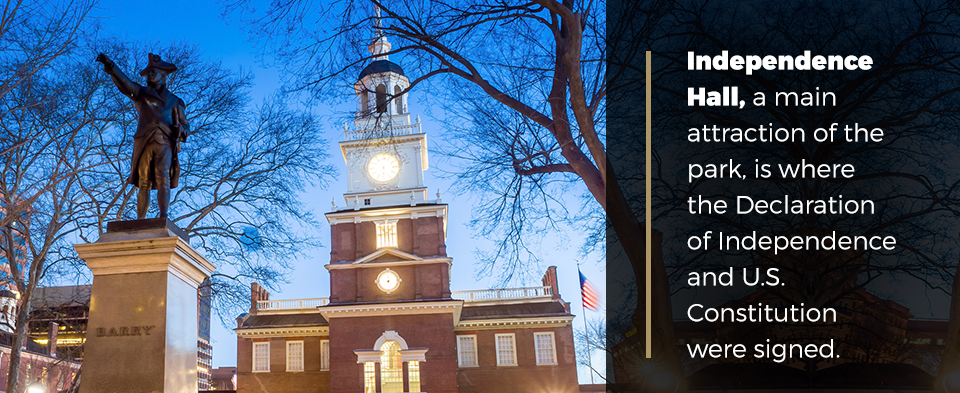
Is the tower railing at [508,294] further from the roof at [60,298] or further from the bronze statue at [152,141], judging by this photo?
the bronze statue at [152,141]

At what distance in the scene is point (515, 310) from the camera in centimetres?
4172

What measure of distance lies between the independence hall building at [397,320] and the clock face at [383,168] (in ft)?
0.22

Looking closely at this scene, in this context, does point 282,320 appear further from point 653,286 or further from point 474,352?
point 653,286

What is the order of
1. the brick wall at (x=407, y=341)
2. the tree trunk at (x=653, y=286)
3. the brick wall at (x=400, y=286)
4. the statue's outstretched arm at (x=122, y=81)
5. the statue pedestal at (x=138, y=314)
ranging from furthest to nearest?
the brick wall at (x=400, y=286), the brick wall at (x=407, y=341), the tree trunk at (x=653, y=286), the statue's outstretched arm at (x=122, y=81), the statue pedestal at (x=138, y=314)

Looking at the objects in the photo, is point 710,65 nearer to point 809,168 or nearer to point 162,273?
point 809,168

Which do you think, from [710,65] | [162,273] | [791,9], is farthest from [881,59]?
[162,273]

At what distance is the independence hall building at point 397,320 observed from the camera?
36.9 m

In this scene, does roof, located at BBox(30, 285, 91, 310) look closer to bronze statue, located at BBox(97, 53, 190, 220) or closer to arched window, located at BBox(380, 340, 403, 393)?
bronze statue, located at BBox(97, 53, 190, 220)

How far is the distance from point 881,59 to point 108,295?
42.9 feet

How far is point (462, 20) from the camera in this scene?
10188 mm

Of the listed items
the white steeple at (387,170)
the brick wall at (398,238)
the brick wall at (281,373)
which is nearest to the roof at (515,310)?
the brick wall at (398,238)

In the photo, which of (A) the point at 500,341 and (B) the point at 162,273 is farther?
(A) the point at 500,341

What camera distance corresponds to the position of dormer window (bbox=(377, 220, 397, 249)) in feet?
131

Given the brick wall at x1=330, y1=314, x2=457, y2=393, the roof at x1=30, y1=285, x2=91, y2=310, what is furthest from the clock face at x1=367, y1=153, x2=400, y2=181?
the roof at x1=30, y1=285, x2=91, y2=310
